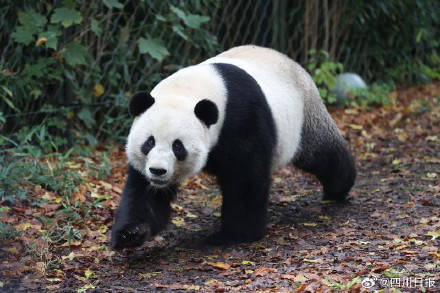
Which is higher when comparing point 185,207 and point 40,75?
point 40,75

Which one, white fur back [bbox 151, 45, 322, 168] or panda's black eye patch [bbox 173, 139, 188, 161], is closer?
panda's black eye patch [bbox 173, 139, 188, 161]

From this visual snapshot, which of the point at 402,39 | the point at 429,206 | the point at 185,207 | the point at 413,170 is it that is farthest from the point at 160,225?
the point at 402,39

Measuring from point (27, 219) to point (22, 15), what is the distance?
234 cm

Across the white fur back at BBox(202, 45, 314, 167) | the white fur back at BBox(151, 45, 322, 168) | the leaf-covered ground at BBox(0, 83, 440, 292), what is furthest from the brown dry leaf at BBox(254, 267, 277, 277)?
the white fur back at BBox(202, 45, 314, 167)

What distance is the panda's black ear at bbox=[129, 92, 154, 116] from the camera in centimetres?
441

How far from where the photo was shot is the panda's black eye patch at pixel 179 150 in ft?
14.2

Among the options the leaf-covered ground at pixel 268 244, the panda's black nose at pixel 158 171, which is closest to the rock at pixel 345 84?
the leaf-covered ground at pixel 268 244

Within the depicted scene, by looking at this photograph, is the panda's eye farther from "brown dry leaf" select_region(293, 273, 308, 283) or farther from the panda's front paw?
"brown dry leaf" select_region(293, 273, 308, 283)

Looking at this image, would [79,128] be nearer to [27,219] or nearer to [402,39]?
[27,219]

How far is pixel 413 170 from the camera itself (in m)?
6.95

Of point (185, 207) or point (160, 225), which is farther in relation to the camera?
point (185, 207)

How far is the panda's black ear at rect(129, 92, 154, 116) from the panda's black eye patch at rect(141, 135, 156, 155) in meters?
0.27

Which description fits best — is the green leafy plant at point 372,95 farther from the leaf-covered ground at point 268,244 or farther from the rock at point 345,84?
the leaf-covered ground at point 268,244

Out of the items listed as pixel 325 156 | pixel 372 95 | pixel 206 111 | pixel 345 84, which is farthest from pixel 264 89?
pixel 372 95
